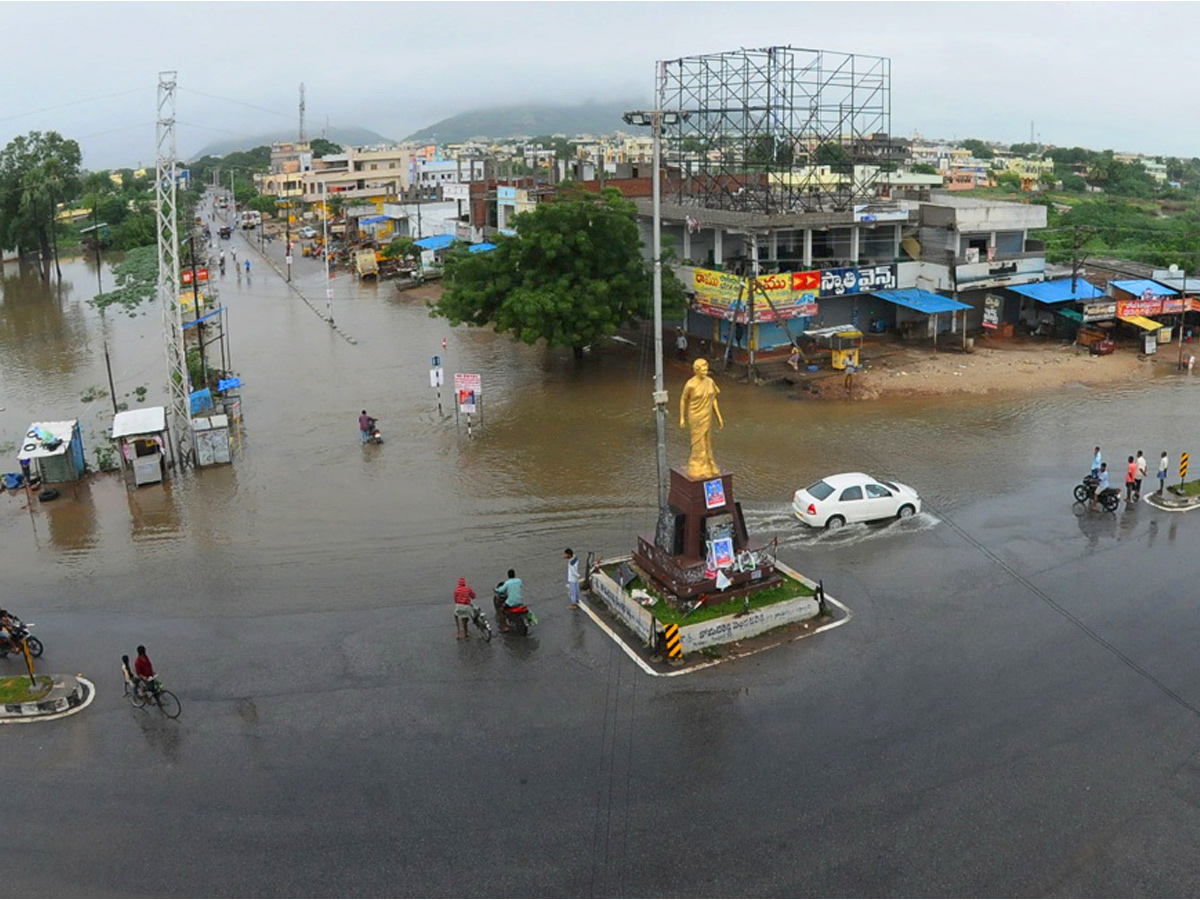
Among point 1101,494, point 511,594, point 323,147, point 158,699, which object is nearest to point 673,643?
point 511,594

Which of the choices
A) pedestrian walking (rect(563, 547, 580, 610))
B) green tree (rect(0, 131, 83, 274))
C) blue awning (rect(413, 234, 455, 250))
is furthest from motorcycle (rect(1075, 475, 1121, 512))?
green tree (rect(0, 131, 83, 274))

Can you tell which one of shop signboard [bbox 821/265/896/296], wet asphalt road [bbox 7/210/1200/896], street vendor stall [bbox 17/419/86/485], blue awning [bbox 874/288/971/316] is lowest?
wet asphalt road [bbox 7/210/1200/896]

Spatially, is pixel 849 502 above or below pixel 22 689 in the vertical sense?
above

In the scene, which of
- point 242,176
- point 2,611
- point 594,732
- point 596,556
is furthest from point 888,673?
point 242,176

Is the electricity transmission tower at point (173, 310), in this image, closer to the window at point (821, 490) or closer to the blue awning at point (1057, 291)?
the window at point (821, 490)

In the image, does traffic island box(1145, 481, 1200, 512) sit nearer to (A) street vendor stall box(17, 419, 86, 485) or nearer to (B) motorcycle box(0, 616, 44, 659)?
(B) motorcycle box(0, 616, 44, 659)

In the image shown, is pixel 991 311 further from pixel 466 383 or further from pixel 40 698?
pixel 40 698

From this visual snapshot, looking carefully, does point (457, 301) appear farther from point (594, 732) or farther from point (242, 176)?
point (242, 176)
